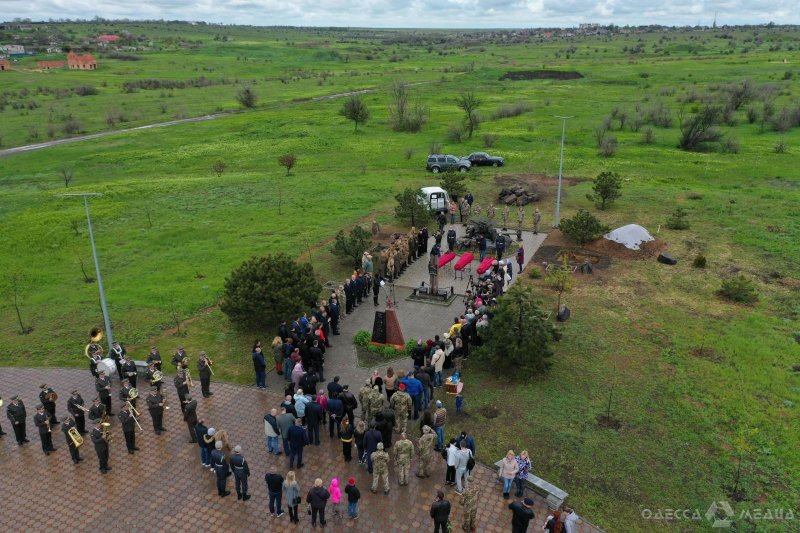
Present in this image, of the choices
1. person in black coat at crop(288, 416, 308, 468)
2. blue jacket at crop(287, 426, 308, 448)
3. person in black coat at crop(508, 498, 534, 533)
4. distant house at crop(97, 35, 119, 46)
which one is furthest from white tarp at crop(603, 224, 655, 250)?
distant house at crop(97, 35, 119, 46)

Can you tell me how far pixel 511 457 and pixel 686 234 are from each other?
20464mm

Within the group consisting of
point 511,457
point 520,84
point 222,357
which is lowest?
point 222,357

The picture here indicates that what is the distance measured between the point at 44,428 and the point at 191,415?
3.29m

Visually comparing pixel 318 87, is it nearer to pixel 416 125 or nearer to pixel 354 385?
pixel 416 125

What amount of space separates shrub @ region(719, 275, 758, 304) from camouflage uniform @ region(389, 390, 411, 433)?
45.6ft

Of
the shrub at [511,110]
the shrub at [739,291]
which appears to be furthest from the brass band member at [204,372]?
A: the shrub at [511,110]

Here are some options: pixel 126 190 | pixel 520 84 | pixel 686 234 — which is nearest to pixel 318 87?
pixel 520 84

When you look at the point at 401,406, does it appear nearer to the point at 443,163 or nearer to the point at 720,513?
the point at 720,513

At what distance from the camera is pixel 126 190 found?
127 feet

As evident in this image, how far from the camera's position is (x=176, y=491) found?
486 inches

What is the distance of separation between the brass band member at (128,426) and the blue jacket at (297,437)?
3831 millimetres

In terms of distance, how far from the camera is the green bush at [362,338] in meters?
18.2

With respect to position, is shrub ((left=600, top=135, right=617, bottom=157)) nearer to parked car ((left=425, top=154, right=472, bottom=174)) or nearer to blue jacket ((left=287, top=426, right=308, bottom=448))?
parked car ((left=425, top=154, right=472, bottom=174))

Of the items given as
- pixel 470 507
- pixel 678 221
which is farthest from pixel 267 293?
pixel 678 221
